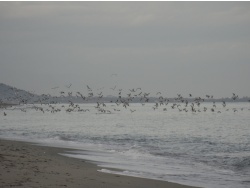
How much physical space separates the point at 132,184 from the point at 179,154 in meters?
12.0

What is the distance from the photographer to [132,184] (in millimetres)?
13484

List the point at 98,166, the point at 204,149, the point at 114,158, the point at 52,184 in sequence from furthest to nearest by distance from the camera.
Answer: the point at 204,149, the point at 114,158, the point at 98,166, the point at 52,184

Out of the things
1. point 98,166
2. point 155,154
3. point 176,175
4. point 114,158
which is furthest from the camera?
point 155,154

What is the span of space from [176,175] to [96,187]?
16.4 ft

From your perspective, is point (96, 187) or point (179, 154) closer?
point (96, 187)

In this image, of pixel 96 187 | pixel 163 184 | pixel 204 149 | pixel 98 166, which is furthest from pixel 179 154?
pixel 96 187

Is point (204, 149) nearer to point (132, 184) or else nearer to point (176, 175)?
point (176, 175)

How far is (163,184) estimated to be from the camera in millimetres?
13875

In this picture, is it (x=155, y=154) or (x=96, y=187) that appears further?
(x=155, y=154)

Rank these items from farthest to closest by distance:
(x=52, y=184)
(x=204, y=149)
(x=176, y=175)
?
(x=204, y=149) → (x=176, y=175) → (x=52, y=184)

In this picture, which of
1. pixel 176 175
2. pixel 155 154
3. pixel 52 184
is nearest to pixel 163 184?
pixel 176 175

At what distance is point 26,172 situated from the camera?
42.9ft

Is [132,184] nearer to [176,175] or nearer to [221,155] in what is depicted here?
[176,175]

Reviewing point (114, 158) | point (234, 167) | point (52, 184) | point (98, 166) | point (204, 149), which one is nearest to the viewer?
point (52, 184)
